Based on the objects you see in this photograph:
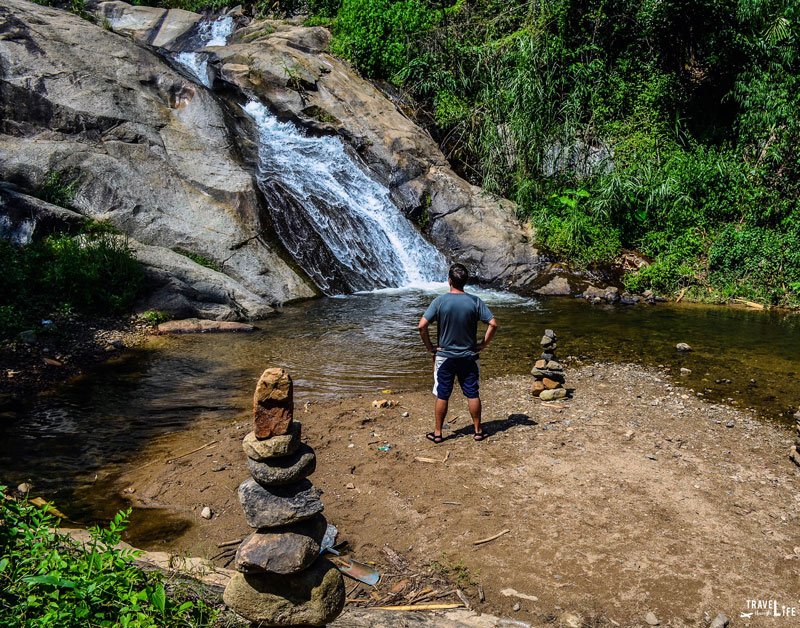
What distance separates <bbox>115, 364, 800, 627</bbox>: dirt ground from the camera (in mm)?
3947

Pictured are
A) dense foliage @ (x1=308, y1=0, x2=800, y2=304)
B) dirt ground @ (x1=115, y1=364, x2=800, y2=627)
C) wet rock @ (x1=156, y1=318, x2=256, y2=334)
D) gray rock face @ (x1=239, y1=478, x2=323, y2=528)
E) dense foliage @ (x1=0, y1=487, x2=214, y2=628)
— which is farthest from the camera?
dense foliage @ (x1=308, y1=0, x2=800, y2=304)

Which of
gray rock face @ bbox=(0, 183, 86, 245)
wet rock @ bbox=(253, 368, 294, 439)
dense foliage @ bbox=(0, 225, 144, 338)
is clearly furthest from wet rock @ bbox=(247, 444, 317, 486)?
gray rock face @ bbox=(0, 183, 86, 245)

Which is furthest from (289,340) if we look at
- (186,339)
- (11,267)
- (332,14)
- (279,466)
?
(332,14)

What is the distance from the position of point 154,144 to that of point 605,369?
1181 centimetres

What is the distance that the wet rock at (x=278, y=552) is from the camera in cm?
299

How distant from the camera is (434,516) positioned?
4.79 m

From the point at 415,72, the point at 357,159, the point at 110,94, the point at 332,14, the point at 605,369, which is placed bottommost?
the point at 605,369

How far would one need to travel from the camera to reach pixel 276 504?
3113 mm

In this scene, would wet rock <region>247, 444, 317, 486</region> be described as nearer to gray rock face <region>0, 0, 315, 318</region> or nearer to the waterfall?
gray rock face <region>0, 0, 315, 318</region>

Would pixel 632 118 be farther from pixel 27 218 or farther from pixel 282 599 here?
pixel 282 599

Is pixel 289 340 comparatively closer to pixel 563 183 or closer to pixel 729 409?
pixel 729 409

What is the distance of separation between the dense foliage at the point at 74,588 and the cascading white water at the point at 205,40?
19.2m

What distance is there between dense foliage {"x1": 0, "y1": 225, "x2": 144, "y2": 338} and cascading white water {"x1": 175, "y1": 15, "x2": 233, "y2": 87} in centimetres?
1050

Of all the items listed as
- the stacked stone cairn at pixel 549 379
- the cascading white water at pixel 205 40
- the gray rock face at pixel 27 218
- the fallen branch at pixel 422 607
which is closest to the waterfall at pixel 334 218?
the cascading white water at pixel 205 40
